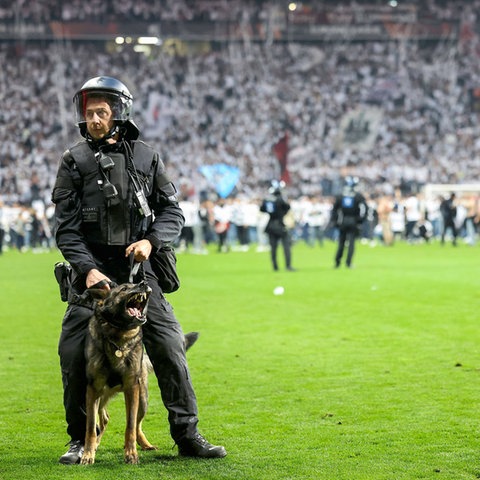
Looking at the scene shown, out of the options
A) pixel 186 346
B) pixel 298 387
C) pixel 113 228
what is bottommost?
pixel 298 387

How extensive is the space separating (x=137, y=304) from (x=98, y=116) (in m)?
1.07

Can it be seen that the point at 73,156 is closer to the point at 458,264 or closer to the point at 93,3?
the point at 458,264

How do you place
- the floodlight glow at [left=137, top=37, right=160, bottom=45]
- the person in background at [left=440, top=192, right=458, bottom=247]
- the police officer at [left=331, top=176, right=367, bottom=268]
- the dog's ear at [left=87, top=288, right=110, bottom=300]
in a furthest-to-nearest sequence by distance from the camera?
the floodlight glow at [left=137, top=37, right=160, bottom=45], the person in background at [left=440, top=192, right=458, bottom=247], the police officer at [left=331, top=176, right=367, bottom=268], the dog's ear at [left=87, top=288, right=110, bottom=300]

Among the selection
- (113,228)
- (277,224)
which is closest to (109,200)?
(113,228)

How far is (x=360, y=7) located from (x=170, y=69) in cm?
1250

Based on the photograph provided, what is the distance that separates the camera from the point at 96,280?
5.73m

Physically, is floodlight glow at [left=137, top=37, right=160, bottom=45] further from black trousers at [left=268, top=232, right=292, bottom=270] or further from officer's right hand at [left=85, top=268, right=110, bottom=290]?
officer's right hand at [left=85, top=268, right=110, bottom=290]

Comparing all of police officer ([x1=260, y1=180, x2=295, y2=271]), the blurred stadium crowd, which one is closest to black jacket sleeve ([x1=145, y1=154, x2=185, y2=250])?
police officer ([x1=260, y1=180, x2=295, y2=271])

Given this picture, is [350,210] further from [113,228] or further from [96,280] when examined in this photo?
[96,280]

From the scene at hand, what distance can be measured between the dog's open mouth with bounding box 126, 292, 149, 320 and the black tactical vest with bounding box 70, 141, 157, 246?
0.51 m

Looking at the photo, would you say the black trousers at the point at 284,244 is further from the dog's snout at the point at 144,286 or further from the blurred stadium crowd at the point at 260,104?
the blurred stadium crowd at the point at 260,104

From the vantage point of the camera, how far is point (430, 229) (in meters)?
40.6

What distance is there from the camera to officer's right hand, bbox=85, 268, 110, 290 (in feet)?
18.7

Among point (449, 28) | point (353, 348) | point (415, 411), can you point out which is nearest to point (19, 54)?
point (449, 28)
